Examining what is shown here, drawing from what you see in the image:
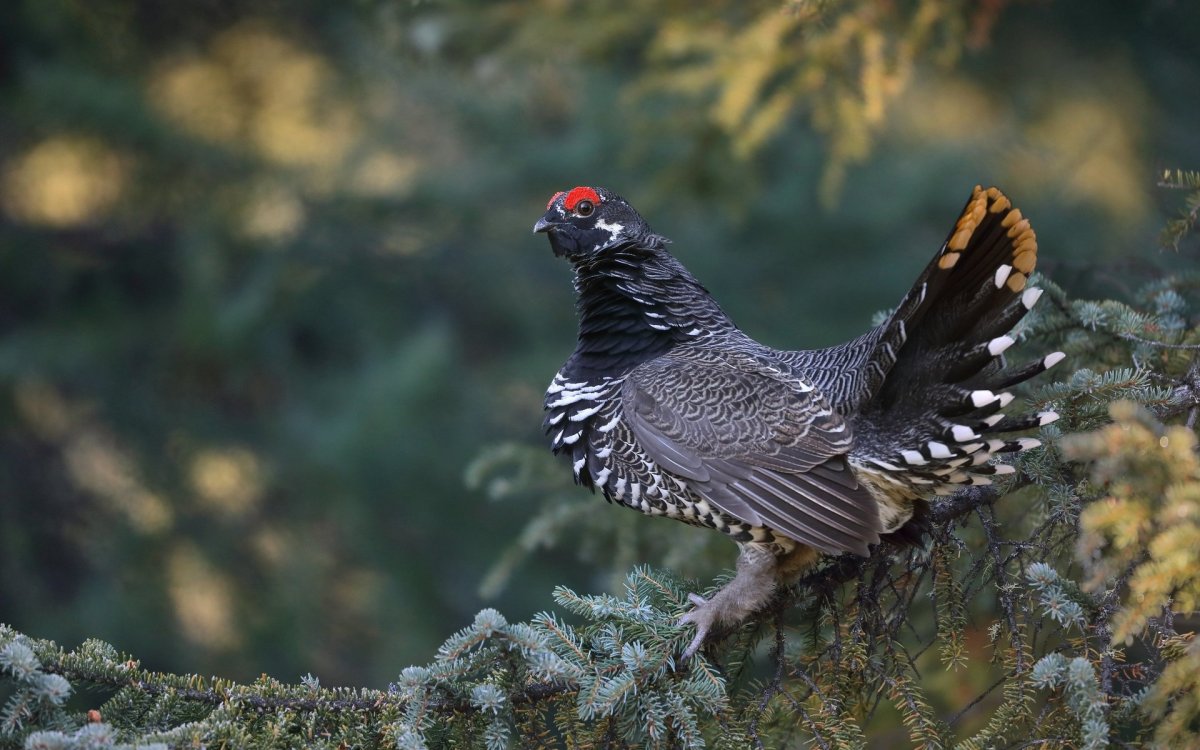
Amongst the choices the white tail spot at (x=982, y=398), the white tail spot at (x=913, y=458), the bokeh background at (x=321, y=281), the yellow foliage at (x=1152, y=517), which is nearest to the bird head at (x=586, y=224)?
the white tail spot at (x=913, y=458)

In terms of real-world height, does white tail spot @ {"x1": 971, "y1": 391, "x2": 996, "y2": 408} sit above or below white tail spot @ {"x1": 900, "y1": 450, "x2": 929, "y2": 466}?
above

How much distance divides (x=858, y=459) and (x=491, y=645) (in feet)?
4.44

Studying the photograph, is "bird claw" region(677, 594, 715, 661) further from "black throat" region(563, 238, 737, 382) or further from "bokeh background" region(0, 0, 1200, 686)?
"bokeh background" region(0, 0, 1200, 686)

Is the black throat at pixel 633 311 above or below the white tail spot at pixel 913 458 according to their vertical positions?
above

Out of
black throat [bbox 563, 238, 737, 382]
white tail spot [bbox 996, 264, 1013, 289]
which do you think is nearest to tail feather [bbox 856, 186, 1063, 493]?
white tail spot [bbox 996, 264, 1013, 289]

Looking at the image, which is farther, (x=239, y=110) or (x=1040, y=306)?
(x=239, y=110)

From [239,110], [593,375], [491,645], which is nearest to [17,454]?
[239,110]

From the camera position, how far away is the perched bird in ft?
9.98

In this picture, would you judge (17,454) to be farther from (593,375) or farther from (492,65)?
(593,375)

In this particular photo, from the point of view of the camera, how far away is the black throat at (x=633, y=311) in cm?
399

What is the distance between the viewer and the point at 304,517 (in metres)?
9.89

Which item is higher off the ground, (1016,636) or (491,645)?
(491,645)

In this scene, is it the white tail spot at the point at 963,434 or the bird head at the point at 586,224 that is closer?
the white tail spot at the point at 963,434

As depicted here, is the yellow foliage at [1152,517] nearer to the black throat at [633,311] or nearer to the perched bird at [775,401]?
the perched bird at [775,401]
